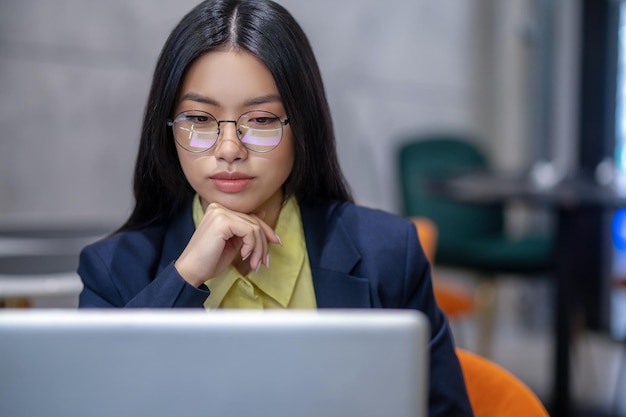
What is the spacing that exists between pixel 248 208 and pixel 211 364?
43cm

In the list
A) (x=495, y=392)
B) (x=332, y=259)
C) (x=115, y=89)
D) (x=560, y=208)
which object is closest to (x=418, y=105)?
(x=560, y=208)

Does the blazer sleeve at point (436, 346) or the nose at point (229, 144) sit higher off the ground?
the nose at point (229, 144)

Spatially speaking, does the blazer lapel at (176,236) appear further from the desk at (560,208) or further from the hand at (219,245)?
the desk at (560,208)

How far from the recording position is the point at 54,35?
3.11 meters

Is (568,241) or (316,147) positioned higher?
(316,147)

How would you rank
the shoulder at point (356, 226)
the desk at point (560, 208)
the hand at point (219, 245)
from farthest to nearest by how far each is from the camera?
the desk at point (560, 208)
the shoulder at point (356, 226)
the hand at point (219, 245)

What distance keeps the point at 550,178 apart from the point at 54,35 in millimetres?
2013

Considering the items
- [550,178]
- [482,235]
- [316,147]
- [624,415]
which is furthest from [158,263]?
[482,235]

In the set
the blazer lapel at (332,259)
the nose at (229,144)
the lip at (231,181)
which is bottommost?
the blazer lapel at (332,259)

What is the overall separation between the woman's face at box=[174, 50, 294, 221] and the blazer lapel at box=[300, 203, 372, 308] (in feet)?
0.38

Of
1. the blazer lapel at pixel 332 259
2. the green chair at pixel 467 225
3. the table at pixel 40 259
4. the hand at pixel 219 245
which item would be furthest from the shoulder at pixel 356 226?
the green chair at pixel 467 225

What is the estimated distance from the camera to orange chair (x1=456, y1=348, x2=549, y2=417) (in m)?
1.21

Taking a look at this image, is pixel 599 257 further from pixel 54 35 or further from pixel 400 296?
pixel 400 296

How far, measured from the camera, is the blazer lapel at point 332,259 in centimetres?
108
